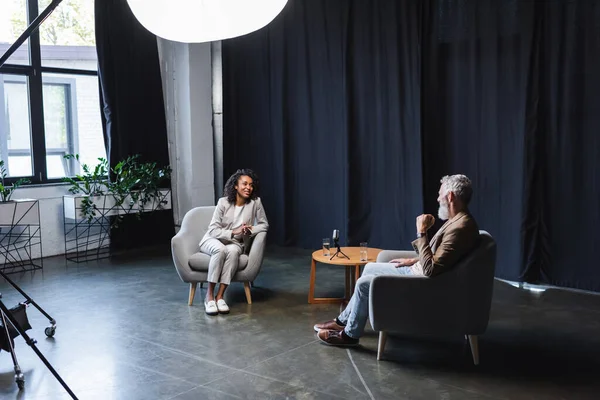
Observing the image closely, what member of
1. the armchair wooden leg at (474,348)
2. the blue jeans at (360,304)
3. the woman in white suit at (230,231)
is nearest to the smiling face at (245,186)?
the woman in white suit at (230,231)

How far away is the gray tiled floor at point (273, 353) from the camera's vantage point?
326 cm

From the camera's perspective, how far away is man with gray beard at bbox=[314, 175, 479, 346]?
3471 mm

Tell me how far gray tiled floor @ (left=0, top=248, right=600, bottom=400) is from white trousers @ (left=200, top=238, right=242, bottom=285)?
272 millimetres

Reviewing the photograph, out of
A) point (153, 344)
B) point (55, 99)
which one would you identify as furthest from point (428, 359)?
point (55, 99)

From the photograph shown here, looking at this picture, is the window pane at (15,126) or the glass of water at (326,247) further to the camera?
the window pane at (15,126)

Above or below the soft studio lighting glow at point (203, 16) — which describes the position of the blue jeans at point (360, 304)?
below

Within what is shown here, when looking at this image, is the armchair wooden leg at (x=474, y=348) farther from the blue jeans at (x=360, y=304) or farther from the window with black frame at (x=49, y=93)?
the window with black frame at (x=49, y=93)

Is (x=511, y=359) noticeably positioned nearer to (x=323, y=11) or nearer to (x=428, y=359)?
(x=428, y=359)

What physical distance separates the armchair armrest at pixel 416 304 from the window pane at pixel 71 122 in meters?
5.00

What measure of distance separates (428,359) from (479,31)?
3.19m

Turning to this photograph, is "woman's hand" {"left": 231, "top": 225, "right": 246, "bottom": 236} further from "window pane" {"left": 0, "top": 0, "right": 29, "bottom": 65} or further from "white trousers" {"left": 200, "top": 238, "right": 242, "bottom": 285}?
"window pane" {"left": 0, "top": 0, "right": 29, "bottom": 65}

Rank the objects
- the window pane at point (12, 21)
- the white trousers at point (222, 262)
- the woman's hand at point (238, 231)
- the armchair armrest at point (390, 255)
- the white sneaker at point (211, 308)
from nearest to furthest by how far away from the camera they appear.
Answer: the armchair armrest at point (390, 255)
the white sneaker at point (211, 308)
the white trousers at point (222, 262)
the woman's hand at point (238, 231)
the window pane at point (12, 21)

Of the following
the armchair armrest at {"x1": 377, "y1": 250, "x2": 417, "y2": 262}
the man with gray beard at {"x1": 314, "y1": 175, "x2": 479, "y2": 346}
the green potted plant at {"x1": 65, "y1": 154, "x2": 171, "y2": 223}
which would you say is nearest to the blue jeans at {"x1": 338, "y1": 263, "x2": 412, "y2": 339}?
the man with gray beard at {"x1": 314, "y1": 175, "x2": 479, "y2": 346}

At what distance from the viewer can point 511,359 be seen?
3688 mm
